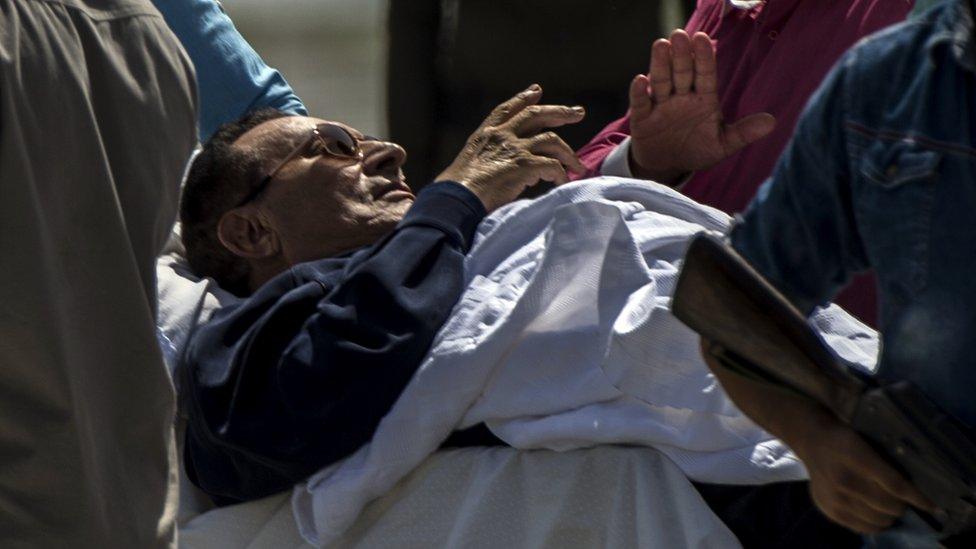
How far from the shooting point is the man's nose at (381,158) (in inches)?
135

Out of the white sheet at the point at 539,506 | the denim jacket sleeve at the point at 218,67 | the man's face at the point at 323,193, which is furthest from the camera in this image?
the denim jacket sleeve at the point at 218,67

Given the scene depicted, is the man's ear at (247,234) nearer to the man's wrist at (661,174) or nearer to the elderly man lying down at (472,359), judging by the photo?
the elderly man lying down at (472,359)

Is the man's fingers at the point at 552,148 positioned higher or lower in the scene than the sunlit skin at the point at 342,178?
higher

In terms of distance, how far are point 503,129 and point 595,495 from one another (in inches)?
34.1

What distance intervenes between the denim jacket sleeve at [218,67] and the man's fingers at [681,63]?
38.4 inches

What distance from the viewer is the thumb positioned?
10.1ft

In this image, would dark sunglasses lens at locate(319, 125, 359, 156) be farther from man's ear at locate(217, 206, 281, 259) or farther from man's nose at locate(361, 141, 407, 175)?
man's ear at locate(217, 206, 281, 259)

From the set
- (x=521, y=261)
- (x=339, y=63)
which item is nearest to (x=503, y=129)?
(x=521, y=261)

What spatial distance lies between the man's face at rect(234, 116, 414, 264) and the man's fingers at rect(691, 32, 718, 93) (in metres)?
0.62

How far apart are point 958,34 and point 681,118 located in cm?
140

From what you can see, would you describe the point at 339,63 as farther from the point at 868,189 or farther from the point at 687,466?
the point at 868,189

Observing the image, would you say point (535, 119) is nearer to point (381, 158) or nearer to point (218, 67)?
point (381, 158)

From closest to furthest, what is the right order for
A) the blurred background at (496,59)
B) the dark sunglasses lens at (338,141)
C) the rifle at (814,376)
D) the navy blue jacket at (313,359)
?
the rifle at (814,376)
the navy blue jacket at (313,359)
the dark sunglasses lens at (338,141)
the blurred background at (496,59)

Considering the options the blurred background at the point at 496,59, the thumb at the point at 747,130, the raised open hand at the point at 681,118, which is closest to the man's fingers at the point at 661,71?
the raised open hand at the point at 681,118
